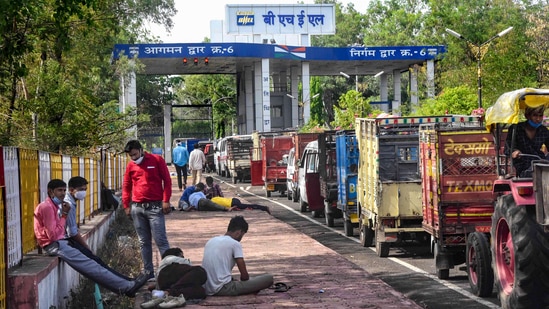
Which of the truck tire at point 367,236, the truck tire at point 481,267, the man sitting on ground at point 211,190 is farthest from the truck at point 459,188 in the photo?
the man sitting on ground at point 211,190

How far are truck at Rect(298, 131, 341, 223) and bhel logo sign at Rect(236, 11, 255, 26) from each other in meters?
55.1

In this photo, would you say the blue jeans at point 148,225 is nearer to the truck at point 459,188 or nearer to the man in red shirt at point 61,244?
the man in red shirt at point 61,244

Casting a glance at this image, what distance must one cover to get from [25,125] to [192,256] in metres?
10.4

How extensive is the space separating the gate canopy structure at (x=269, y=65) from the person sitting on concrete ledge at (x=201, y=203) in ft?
103

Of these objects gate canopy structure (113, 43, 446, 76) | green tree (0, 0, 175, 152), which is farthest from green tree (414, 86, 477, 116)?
gate canopy structure (113, 43, 446, 76)

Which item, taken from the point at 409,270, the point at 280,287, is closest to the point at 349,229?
the point at 409,270

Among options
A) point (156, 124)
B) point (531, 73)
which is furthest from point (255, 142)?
point (156, 124)

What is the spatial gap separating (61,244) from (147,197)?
237 cm

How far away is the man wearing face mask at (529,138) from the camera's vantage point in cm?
1070

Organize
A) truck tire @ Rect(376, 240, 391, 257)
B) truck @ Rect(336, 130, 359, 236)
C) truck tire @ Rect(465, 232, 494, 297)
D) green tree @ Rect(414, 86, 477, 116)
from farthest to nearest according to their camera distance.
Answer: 1. green tree @ Rect(414, 86, 477, 116)
2. truck @ Rect(336, 130, 359, 236)
3. truck tire @ Rect(376, 240, 391, 257)
4. truck tire @ Rect(465, 232, 494, 297)

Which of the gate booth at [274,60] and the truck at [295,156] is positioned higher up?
the gate booth at [274,60]

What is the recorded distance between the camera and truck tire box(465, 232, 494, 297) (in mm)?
12141

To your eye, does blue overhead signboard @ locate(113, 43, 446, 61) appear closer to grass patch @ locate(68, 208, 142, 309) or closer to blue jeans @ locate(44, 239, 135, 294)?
grass patch @ locate(68, 208, 142, 309)

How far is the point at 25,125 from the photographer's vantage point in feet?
82.6
